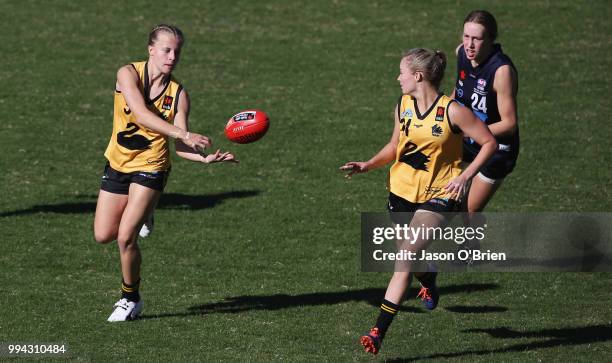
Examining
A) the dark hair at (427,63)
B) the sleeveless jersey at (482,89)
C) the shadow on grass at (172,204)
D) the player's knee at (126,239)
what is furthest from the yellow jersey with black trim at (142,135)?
the shadow on grass at (172,204)

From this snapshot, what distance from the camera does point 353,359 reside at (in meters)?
8.80

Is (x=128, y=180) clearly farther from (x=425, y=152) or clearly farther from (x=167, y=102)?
(x=425, y=152)

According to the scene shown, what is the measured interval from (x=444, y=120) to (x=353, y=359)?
2064 millimetres

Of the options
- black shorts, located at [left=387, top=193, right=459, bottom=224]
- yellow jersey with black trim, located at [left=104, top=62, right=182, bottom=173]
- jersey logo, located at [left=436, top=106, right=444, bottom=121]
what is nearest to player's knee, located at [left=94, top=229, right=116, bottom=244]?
yellow jersey with black trim, located at [left=104, top=62, right=182, bottom=173]

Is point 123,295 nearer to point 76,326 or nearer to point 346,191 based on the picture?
point 76,326

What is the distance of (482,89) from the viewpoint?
1062 centimetres

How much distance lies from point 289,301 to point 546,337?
2.48 m

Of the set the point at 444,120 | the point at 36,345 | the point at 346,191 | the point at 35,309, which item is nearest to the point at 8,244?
the point at 35,309

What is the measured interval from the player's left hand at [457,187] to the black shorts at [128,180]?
8.49 feet

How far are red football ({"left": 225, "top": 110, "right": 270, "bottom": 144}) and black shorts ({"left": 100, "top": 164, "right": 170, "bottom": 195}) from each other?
713mm

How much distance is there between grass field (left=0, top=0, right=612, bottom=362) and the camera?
31.3 feet

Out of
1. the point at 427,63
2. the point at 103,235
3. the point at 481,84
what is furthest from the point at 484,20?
the point at 103,235

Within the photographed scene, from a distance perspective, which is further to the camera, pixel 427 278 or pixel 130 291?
pixel 427 278

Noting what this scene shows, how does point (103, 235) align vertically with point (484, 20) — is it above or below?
below
